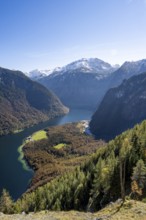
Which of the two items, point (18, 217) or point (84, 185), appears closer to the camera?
point (18, 217)

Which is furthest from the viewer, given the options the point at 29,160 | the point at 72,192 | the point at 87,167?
the point at 29,160

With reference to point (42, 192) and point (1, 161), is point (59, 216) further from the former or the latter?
point (1, 161)

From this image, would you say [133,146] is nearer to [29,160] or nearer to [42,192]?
[42,192]

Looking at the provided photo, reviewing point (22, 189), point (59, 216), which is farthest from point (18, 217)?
point (22, 189)

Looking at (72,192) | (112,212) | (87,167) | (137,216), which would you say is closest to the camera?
(137,216)

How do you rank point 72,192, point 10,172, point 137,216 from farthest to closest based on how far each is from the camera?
point 10,172 < point 72,192 < point 137,216

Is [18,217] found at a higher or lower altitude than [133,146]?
lower

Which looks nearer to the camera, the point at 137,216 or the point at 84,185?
the point at 137,216

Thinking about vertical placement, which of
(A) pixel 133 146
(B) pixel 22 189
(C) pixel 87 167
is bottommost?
(B) pixel 22 189

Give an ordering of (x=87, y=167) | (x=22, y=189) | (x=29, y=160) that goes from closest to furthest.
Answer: (x=87, y=167) < (x=22, y=189) < (x=29, y=160)

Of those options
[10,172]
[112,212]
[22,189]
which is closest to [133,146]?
[112,212]
